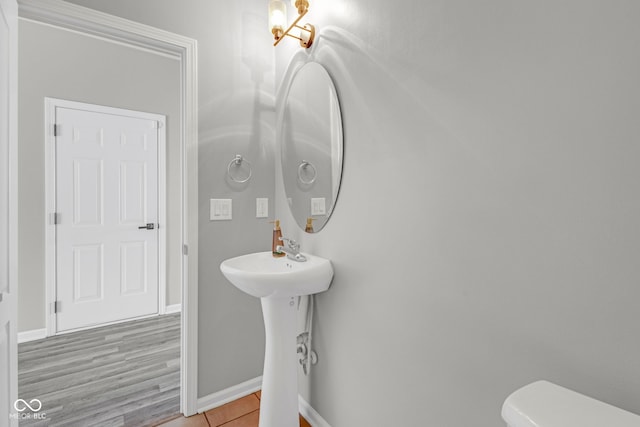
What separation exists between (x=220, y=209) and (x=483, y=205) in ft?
4.50

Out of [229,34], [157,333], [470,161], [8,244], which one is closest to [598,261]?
[470,161]

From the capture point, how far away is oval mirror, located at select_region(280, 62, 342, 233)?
1.38 metres

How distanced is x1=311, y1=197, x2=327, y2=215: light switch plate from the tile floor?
1106 mm

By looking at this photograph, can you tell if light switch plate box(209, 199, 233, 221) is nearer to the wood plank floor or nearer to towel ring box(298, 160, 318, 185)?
towel ring box(298, 160, 318, 185)

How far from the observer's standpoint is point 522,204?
29.4 inches

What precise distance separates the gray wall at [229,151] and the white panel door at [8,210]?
2.13 feet

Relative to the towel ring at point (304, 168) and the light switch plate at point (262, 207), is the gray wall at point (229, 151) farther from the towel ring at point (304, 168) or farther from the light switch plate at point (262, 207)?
the towel ring at point (304, 168)

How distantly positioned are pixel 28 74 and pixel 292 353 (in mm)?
3136

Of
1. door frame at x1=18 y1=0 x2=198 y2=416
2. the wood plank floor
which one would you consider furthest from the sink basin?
the wood plank floor

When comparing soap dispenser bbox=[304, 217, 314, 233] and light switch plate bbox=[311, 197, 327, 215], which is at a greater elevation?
light switch plate bbox=[311, 197, 327, 215]

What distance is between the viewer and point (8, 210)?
1.07m

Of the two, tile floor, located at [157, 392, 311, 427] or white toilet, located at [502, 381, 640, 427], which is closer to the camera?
white toilet, located at [502, 381, 640, 427]

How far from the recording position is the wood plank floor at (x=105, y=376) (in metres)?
1.63

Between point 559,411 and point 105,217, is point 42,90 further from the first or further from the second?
point 559,411
